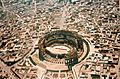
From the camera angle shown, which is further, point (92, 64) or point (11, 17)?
point (11, 17)

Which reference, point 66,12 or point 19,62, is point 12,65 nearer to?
point 19,62

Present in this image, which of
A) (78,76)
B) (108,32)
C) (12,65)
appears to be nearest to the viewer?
(78,76)

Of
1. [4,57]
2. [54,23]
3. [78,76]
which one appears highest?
[54,23]

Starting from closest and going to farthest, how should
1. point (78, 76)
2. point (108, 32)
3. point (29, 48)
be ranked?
point (78, 76) → point (29, 48) → point (108, 32)

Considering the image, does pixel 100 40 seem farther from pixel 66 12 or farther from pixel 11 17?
pixel 11 17

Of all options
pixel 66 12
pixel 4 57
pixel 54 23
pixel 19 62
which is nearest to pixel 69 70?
pixel 19 62

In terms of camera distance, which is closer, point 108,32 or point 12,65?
point 12,65

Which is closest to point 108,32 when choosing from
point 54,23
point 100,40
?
point 100,40

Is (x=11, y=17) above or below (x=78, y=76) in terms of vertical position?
above

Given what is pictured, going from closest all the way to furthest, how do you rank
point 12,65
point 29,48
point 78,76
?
1. point 78,76
2. point 12,65
3. point 29,48
